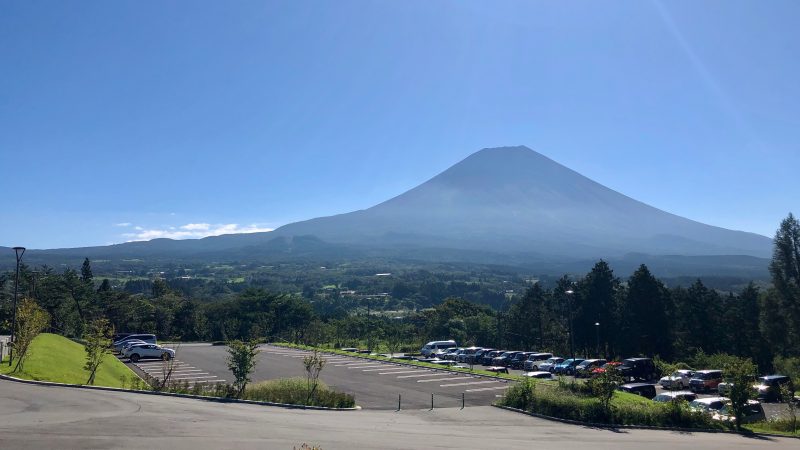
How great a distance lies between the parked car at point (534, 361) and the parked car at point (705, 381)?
370 inches

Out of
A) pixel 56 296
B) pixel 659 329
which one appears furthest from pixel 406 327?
pixel 56 296

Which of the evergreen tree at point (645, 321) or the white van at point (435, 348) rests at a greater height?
the evergreen tree at point (645, 321)

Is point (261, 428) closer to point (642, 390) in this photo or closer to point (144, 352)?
point (642, 390)

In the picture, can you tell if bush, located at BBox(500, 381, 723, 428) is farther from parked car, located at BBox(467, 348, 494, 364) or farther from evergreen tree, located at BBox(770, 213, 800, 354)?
evergreen tree, located at BBox(770, 213, 800, 354)

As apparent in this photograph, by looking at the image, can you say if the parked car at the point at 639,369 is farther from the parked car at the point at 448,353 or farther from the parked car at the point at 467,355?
the parked car at the point at 448,353

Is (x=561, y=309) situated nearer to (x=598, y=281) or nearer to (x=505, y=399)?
(x=598, y=281)

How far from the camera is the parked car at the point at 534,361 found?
113ft

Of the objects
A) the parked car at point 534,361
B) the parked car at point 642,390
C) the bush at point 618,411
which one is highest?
the bush at point 618,411

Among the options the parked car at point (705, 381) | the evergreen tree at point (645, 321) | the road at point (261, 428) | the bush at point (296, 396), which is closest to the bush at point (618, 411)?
the road at point (261, 428)

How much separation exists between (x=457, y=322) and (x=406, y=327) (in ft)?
18.6

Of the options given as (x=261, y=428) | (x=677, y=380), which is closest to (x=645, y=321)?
(x=677, y=380)

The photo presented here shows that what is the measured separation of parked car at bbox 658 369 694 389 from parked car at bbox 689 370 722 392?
0.46 metres

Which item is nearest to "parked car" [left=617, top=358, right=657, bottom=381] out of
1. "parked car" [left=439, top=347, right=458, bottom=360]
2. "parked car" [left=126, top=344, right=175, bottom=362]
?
"parked car" [left=439, top=347, right=458, bottom=360]

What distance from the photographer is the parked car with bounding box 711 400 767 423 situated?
59.5 feet
